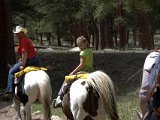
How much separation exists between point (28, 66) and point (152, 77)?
6739 millimetres

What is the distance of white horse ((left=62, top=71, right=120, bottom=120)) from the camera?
797 centimetres

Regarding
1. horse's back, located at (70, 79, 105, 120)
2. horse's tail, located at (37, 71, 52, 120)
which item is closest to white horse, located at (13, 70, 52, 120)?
horse's tail, located at (37, 71, 52, 120)

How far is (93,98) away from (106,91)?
0.32 metres

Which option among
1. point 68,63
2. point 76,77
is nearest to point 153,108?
point 76,77

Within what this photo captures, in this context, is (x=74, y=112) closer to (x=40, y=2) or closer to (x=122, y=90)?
(x=122, y=90)

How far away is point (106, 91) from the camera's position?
7.97 m

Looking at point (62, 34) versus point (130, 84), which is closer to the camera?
point (130, 84)

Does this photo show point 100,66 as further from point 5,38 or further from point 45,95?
point 45,95

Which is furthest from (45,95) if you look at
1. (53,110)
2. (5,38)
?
(5,38)

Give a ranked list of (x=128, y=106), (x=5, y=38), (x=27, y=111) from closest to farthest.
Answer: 1. (x=27, y=111)
2. (x=128, y=106)
3. (x=5, y=38)

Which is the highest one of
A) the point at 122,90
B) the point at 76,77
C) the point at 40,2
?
the point at 40,2

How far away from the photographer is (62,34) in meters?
63.7

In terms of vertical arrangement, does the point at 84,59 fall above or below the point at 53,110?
above

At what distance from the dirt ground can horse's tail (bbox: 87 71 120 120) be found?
6.81 metres
